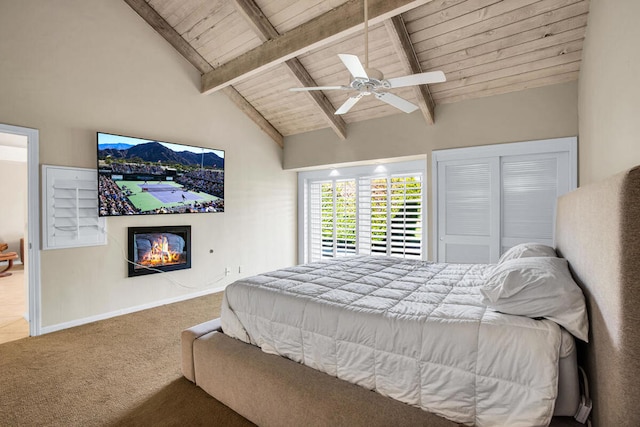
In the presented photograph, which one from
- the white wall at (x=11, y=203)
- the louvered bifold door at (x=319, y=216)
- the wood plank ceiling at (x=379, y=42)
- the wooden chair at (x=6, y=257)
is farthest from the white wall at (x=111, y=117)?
the white wall at (x=11, y=203)

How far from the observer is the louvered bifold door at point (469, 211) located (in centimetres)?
397

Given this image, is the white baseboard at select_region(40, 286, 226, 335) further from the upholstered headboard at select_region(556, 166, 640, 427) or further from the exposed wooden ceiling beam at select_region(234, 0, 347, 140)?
the upholstered headboard at select_region(556, 166, 640, 427)

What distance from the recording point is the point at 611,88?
6.83 ft

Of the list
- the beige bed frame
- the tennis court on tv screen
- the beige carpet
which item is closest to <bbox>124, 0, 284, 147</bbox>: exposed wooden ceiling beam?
the tennis court on tv screen

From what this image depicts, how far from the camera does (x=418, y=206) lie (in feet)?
15.7

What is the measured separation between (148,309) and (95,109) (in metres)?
2.48

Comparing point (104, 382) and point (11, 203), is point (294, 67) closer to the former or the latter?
point (104, 382)

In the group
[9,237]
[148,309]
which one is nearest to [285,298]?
[148,309]

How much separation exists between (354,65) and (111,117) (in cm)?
318

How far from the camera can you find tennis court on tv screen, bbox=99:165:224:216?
3822 millimetres

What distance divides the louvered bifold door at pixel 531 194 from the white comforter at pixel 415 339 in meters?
1.84

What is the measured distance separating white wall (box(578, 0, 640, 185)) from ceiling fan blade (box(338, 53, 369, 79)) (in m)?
1.41

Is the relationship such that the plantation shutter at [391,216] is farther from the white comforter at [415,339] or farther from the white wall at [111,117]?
the white comforter at [415,339]

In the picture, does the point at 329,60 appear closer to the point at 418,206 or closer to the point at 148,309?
the point at 418,206
